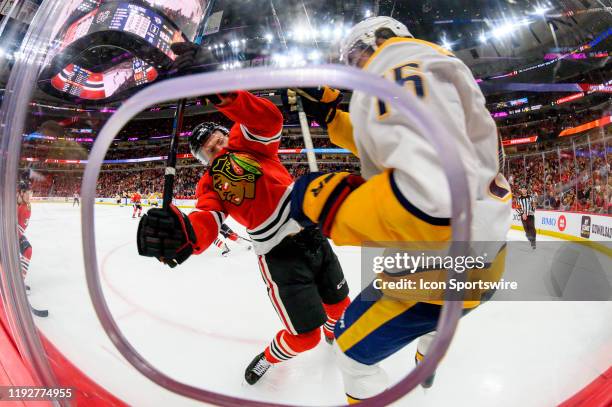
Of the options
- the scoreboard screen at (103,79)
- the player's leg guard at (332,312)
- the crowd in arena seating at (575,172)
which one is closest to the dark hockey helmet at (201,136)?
the scoreboard screen at (103,79)

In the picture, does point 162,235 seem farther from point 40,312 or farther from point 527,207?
point 527,207

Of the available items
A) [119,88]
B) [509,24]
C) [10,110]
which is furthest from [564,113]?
[10,110]

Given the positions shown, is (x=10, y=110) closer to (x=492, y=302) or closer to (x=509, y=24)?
(x=509, y=24)

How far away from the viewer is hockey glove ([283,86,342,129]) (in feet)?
2.07

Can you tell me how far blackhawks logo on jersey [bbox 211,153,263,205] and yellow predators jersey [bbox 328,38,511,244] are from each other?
20.0 inches

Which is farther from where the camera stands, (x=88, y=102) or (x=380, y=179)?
(x=88, y=102)

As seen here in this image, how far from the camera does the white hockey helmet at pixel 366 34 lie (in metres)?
0.50

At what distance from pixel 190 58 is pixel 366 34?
1.06ft

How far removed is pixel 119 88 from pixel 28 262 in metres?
0.44

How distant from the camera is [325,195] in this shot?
406 millimetres

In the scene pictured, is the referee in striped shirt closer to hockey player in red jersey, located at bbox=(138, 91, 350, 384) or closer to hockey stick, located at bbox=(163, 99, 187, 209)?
hockey player in red jersey, located at bbox=(138, 91, 350, 384)

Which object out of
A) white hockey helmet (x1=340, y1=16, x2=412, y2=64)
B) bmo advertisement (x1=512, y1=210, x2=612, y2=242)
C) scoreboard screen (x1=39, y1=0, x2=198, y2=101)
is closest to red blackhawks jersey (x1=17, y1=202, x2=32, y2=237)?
scoreboard screen (x1=39, y1=0, x2=198, y2=101)

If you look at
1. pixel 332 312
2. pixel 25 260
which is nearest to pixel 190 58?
pixel 25 260

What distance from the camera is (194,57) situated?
21.9 inches
